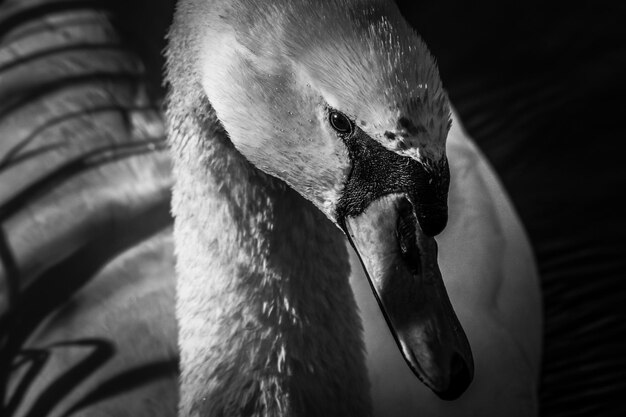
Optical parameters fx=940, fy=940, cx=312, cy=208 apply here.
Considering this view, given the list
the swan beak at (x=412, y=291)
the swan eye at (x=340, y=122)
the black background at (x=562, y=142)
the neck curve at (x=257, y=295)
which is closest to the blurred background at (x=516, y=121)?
the black background at (x=562, y=142)

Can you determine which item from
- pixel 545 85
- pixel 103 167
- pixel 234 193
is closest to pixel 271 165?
pixel 234 193

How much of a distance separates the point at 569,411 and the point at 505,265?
399 millimetres

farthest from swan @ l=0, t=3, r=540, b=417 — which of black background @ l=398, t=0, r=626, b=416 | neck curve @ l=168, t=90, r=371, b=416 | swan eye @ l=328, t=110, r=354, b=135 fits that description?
swan eye @ l=328, t=110, r=354, b=135

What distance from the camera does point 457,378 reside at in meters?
1.31

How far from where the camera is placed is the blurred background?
2199 mm

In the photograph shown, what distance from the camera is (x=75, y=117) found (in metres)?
2.24

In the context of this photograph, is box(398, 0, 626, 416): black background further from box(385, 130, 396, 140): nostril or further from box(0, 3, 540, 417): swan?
box(385, 130, 396, 140): nostril

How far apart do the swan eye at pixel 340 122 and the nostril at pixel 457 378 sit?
35 cm

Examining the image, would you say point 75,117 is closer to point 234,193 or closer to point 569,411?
point 234,193

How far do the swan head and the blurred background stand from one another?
79cm

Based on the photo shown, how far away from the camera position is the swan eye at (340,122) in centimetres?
124

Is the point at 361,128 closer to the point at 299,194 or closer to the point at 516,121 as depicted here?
the point at 299,194

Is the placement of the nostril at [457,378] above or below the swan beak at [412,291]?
below

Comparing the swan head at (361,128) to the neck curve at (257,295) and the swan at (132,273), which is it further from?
the swan at (132,273)
